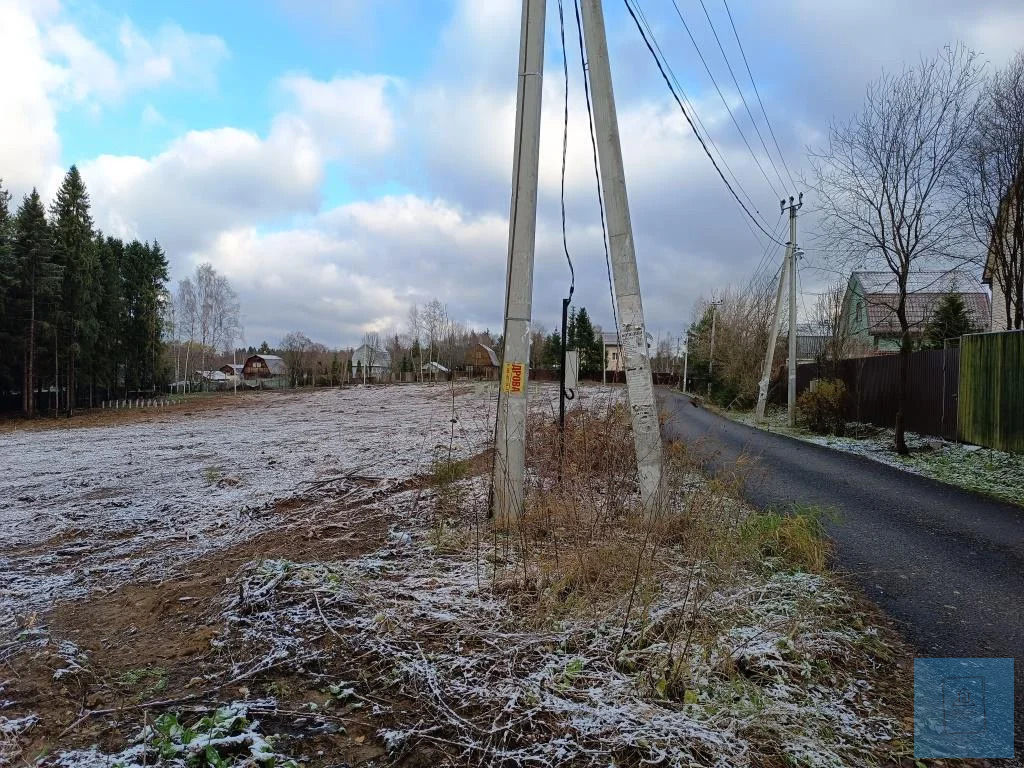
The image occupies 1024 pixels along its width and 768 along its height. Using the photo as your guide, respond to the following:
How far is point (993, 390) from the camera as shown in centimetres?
1007

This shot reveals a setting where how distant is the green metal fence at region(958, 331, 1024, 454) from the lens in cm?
942

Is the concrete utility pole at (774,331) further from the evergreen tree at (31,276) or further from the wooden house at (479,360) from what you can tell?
the wooden house at (479,360)

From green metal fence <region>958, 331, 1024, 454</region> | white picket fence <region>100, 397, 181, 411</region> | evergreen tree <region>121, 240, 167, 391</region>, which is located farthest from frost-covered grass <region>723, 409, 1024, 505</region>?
evergreen tree <region>121, 240, 167, 391</region>

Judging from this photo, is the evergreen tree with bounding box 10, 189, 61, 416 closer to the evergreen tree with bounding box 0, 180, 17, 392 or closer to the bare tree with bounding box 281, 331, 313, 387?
the evergreen tree with bounding box 0, 180, 17, 392

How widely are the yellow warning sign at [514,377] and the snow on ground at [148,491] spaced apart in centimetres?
131

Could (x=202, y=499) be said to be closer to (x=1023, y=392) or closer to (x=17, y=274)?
(x=1023, y=392)

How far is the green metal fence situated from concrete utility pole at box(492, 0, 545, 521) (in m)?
9.05

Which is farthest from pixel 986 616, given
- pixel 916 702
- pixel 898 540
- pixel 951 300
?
pixel 951 300

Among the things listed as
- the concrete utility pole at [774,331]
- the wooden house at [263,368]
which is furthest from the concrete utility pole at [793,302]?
the wooden house at [263,368]

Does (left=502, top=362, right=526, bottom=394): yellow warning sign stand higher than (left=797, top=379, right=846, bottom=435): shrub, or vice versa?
(left=502, top=362, right=526, bottom=394): yellow warning sign

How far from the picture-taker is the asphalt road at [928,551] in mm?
3527

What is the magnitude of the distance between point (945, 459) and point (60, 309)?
36228 mm

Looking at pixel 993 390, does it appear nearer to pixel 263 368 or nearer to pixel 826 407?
pixel 826 407

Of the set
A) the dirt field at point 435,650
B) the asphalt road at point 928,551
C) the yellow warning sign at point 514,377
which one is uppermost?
the yellow warning sign at point 514,377
